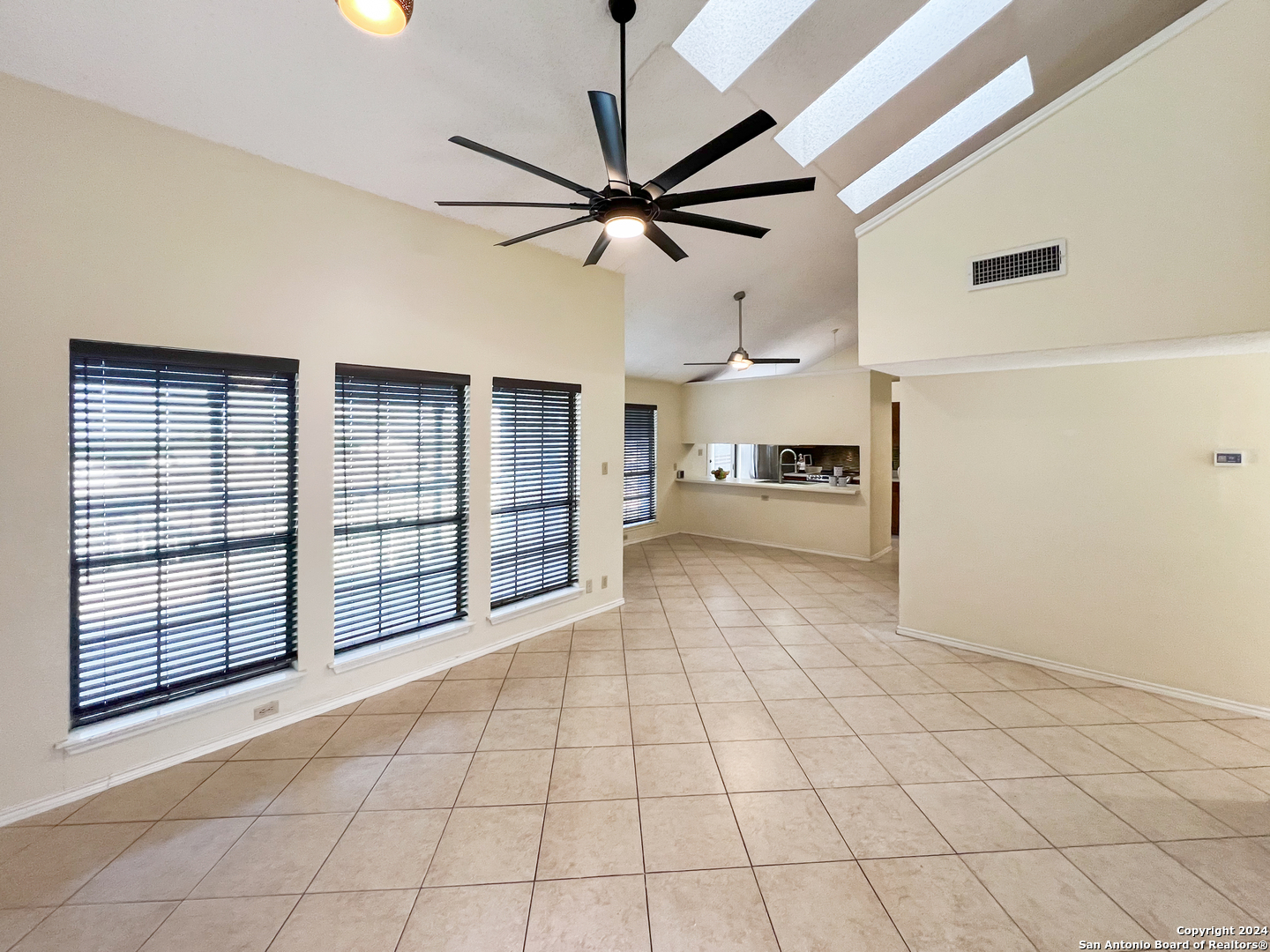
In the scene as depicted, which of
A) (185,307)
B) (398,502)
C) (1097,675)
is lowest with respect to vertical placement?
(1097,675)

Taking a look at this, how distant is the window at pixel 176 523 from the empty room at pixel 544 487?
2 centimetres

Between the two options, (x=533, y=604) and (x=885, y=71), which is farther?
(x=533, y=604)

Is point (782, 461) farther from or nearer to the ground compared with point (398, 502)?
farther from the ground

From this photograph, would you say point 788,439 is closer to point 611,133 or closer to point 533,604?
point 533,604

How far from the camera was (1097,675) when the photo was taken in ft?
11.4

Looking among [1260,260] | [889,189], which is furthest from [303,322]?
[1260,260]

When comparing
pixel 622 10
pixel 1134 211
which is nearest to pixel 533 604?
pixel 622 10

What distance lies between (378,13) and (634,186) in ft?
3.23

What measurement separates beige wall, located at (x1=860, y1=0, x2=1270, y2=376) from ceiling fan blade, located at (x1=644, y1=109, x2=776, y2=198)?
6.76ft

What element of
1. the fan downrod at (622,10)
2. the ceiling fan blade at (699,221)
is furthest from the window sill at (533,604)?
the fan downrod at (622,10)

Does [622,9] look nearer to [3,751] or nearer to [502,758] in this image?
[502,758]

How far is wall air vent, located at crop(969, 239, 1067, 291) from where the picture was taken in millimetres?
2713

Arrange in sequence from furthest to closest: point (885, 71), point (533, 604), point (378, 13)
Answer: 1. point (533, 604)
2. point (885, 71)
3. point (378, 13)

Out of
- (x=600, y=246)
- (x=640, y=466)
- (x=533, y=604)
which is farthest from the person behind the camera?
(x=640, y=466)
